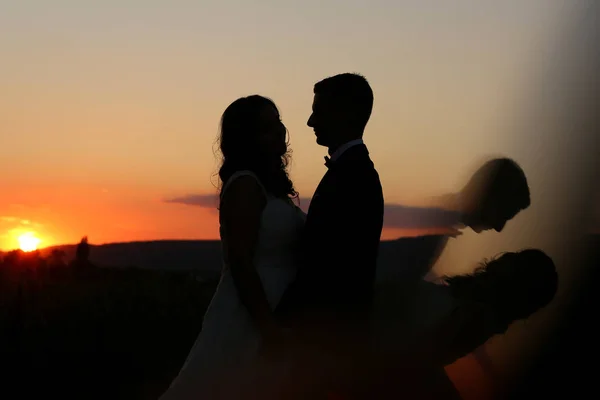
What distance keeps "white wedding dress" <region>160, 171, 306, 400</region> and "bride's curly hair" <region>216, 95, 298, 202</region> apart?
0.29ft

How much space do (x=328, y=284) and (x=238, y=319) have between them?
0.50m

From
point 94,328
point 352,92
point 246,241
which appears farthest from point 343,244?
point 94,328

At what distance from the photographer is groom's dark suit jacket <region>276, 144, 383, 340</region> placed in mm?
3400

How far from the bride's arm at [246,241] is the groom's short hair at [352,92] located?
0.48 metres

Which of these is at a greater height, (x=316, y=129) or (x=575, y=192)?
(x=316, y=129)

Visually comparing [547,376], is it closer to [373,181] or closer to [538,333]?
[538,333]

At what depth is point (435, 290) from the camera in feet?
13.6

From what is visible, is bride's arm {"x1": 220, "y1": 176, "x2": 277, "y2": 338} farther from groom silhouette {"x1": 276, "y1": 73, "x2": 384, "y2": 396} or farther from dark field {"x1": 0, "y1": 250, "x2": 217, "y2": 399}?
dark field {"x1": 0, "y1": 250, "x2": 217, "y2": 399}

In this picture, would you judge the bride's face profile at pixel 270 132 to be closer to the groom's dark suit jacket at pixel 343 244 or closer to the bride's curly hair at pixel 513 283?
the groom's dark suit jacket at pixel 343 244

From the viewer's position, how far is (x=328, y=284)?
340 centimetres

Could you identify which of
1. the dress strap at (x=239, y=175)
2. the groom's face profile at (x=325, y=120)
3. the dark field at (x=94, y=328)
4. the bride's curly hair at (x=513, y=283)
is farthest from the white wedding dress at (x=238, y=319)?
the dark field at (x=94, y=328)

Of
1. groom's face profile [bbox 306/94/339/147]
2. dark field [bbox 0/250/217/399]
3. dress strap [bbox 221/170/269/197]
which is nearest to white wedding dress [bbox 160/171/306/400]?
dress strap [bbox 221/170/269/197]

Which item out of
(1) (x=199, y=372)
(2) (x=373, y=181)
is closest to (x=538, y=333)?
(2) (x=373, y=181)

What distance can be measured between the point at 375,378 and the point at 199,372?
0.74m
